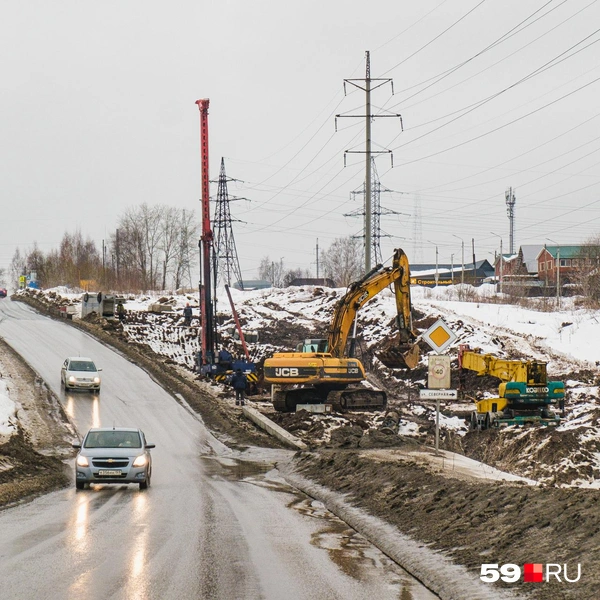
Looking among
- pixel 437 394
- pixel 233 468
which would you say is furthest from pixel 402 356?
pixel 437 394

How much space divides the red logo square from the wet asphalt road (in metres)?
1.20

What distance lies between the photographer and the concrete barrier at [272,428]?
106 ft

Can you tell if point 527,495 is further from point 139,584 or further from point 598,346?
point 598,346

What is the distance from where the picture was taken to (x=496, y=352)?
4894 centimetres

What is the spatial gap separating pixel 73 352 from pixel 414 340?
92.9ft

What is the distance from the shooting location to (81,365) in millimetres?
45281

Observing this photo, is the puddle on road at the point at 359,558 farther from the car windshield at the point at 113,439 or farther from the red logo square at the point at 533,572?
the car windshield at the point at 113,439

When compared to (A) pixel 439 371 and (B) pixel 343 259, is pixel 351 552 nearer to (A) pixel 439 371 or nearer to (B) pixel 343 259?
(A) pixel 439 371

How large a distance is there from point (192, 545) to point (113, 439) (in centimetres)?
1005

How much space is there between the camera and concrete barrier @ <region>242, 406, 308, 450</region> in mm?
32162

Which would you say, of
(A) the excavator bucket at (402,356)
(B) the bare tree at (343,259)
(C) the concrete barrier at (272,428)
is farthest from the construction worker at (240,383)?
(B) the bare tree at (343,259)

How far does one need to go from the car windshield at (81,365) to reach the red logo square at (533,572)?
36.7 meters

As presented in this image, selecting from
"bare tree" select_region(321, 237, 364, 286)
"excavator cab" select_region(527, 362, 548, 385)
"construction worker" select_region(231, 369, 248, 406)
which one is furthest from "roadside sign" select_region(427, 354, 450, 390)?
"bare tree" select_region(321, 237, 364, 286)

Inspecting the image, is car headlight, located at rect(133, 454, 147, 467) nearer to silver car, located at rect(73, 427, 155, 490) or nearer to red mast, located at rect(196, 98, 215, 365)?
silver car, located at rect(73, 427, 155, 490)
